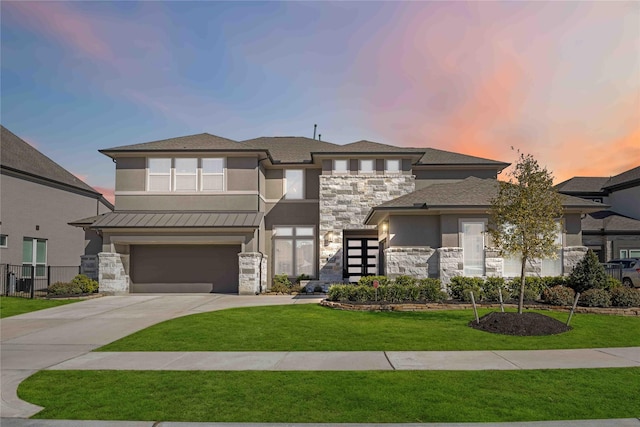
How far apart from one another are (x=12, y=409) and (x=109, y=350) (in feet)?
14.8

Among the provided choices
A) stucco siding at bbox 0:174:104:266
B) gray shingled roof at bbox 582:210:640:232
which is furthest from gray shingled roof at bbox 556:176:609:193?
stucco siding at bbox 0:174:104:266

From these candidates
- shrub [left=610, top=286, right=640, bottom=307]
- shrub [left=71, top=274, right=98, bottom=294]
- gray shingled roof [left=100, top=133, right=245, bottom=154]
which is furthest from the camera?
gray shingled roof [left=100, top=133, right=245, bottom=154]

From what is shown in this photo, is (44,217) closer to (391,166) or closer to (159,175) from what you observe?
(159,175)

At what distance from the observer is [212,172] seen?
26.5 m

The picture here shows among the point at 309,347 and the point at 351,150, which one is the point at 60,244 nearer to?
the point at 351,150

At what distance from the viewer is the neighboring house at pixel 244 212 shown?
25.5m

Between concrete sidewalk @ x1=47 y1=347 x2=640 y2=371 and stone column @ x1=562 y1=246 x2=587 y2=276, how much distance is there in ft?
34.0

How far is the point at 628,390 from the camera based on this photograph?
8039mm

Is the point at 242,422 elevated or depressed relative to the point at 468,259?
depressed

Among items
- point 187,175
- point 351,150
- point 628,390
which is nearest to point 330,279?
point 351,150

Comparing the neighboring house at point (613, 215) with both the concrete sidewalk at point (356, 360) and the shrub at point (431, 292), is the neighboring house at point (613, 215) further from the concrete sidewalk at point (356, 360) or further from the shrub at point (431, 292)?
the concrete sidewalk at point (356, 360)

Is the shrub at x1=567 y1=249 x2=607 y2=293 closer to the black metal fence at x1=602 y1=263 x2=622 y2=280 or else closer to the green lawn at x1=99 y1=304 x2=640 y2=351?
the green lawn at x1=99 y1=304 x2=640 y2=351

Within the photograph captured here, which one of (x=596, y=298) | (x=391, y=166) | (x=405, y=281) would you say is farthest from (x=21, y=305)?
(x=596, y=298)

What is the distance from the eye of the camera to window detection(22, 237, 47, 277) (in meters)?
28.7
